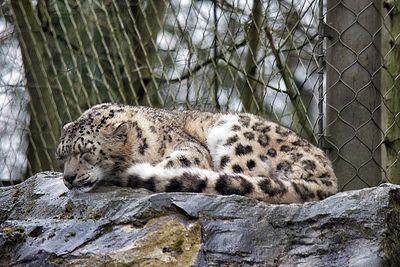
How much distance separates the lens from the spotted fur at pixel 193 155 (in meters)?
2.67

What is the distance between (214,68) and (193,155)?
118 centimetres

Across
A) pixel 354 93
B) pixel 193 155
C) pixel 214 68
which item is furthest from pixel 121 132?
pixel 214 68

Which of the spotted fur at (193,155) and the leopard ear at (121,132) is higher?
the leopard ear at (121,132)

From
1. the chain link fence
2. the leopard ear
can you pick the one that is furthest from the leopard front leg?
the chain link fence

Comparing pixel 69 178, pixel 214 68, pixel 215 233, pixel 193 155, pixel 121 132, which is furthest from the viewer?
pixel 214 68

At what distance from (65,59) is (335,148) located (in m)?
2.04

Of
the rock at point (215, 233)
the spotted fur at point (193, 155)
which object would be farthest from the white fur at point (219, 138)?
the rock at point (215, 233)

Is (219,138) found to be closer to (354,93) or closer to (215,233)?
(354,93)

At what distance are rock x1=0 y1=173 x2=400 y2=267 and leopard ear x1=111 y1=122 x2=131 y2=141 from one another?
735 millimetres

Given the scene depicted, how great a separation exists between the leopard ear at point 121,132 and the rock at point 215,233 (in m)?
0.73

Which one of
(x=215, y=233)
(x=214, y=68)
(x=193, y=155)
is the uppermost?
(x=214, y=68)

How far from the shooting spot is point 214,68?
4199 millimetres

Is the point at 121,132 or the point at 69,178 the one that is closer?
the point at 69,178

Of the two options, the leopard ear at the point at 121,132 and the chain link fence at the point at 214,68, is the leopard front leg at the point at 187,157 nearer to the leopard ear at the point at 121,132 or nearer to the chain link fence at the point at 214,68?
the leopard ear at the point at 121,132
